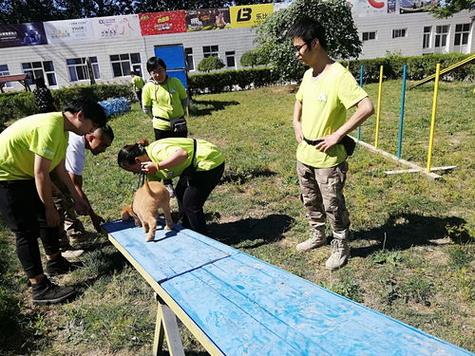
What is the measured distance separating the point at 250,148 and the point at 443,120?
477 cm

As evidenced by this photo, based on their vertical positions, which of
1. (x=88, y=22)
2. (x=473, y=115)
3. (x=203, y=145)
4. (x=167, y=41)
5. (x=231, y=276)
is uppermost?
(x=88, y=22)

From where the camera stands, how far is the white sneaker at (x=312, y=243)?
3.54 metres

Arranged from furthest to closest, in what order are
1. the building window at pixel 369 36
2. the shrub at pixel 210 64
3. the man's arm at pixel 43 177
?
the building window at pixel 369 36 → the shrub at pixel 210 64 → the man's arm at pixel 43 177

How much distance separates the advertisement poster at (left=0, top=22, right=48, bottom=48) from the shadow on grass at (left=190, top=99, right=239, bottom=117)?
641 inches

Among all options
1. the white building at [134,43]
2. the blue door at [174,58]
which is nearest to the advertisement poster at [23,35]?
the white building at [134,43]

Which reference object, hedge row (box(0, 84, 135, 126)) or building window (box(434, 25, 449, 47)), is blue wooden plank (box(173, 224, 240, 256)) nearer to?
hedge row (box(0, 84, 135, 126))

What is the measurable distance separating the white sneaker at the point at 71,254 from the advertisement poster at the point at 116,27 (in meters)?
25.0

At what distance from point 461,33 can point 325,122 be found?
110ft

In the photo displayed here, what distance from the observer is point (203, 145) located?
3.47 metres

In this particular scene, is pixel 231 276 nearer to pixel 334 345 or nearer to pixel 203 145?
pixel 334 345

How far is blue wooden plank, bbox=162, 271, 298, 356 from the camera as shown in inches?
61.9

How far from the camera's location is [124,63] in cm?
2694

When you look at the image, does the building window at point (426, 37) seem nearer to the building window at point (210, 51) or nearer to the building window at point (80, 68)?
the building window at point (210, 51)

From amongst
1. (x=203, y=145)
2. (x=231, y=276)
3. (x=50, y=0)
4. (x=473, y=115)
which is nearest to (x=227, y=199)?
(x=203, y=145)
